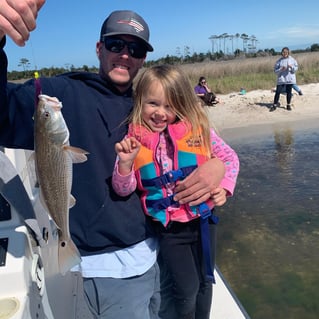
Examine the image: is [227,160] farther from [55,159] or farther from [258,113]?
[258,113]

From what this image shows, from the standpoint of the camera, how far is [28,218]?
6.89 ft

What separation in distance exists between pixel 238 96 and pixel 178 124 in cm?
1552

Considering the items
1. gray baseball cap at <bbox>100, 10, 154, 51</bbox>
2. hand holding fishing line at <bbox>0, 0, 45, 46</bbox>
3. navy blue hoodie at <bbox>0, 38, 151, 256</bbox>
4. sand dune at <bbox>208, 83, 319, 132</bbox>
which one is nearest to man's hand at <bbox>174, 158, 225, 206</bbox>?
navy blue hoodie at <bbox>0, 38, 151, 256</bbox>

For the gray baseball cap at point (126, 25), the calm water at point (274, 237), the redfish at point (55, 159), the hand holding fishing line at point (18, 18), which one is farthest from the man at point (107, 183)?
the calm water at point (274, 237)

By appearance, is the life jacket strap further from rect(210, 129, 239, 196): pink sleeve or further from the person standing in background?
the person standing in background

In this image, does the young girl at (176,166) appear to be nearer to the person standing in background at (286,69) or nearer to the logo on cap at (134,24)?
the logo on cap at (134,24)

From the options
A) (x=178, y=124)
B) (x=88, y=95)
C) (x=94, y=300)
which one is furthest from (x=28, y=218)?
(x=178, y=124)

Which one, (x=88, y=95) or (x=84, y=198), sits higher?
(x=88, y=95)

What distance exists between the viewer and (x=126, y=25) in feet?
7.70

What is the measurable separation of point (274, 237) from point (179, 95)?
3.92 m

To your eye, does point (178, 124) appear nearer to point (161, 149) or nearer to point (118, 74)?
point (161, 149)

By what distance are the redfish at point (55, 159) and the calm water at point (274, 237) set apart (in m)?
3.14

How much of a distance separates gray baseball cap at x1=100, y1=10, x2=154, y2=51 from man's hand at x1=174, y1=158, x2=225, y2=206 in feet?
2.78

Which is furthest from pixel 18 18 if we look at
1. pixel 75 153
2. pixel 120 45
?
pixel 120 45
